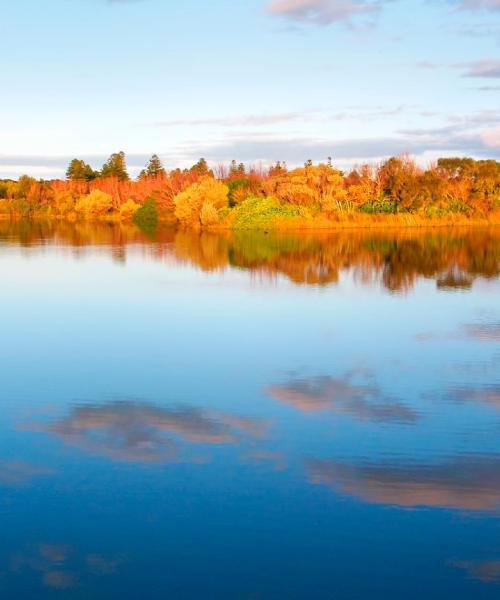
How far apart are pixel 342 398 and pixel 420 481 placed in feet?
8.85

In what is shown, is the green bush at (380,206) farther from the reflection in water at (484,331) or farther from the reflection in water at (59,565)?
the reflection in water at (59,565)

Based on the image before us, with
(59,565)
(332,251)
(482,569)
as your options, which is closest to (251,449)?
(59,565)

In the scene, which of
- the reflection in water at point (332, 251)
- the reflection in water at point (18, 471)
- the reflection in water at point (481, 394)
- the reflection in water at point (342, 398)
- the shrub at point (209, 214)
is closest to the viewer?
the reflection in water at point (18, 471)

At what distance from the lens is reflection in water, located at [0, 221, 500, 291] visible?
2158 centimetres

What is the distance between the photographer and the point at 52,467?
22.9 feet

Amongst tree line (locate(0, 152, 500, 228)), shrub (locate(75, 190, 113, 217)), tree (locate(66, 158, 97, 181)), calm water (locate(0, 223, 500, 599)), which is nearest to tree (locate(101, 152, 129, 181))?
tree (locate(66, 158, 97, 181))

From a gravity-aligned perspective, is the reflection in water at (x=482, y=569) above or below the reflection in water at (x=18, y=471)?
below

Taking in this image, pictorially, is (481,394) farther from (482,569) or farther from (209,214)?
(209,214)

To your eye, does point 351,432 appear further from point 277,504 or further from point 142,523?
point 142,523

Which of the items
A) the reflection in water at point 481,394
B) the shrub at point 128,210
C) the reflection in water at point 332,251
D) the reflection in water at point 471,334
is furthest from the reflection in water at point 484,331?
the shrub at point 128,210

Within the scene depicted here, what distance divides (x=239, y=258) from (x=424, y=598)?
2180cm

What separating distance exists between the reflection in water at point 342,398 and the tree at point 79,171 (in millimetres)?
86257

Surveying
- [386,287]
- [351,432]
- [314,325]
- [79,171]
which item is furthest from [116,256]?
[79,171]

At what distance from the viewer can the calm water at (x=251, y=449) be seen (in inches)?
205
